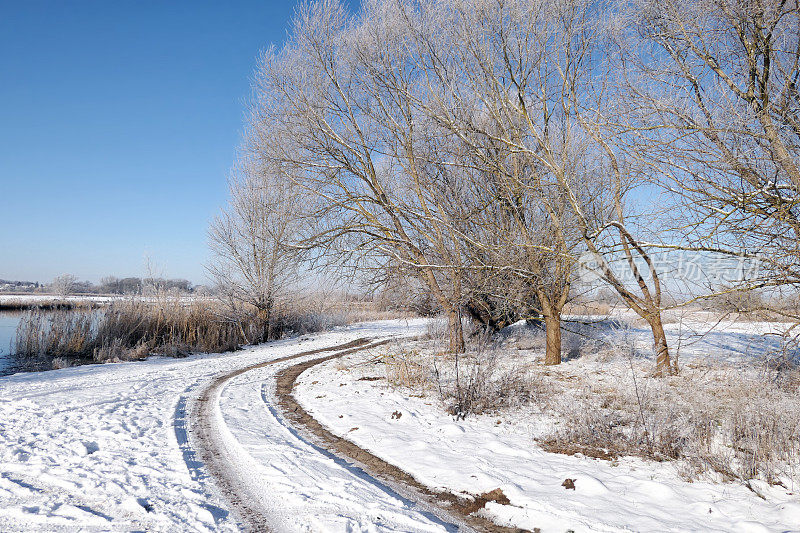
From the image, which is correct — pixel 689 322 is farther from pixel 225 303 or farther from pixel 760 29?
pixel 225 303

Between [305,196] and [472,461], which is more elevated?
[305,196]

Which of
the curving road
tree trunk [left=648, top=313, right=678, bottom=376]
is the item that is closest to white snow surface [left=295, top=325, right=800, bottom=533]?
the curving road

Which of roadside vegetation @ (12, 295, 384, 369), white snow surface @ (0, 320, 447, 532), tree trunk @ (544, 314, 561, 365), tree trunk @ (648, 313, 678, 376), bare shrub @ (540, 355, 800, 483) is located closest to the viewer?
white snow surface @ (0, 320, 447, 532)

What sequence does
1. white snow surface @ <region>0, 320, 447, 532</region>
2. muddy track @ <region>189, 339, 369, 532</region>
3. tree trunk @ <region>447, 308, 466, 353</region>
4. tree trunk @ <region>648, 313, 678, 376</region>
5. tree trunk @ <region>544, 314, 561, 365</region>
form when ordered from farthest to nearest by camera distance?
tree trunk @ <region>447, 308, 466, 353</region> < tree trunk @ <region>544, 314, 561, 365</region> < tree trunk @ <region>648, 313, 678, 376</region> < muddy track @ <region>189, 339, 369, 532</region> < white snow surface @ <region>0, 320, 447, 532</region>

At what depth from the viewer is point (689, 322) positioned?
21.8ft

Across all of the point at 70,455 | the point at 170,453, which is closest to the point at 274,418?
the point at 170,453

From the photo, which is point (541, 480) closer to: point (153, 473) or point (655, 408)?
point (655, 408)

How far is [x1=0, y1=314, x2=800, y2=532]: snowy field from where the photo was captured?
3566 millimetres

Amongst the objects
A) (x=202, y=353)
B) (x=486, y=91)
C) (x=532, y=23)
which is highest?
(x=532, y=23)

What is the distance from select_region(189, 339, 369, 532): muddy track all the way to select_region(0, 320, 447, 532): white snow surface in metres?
0.09

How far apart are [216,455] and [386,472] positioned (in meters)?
1.96

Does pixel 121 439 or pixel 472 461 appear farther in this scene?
pixel 121 439

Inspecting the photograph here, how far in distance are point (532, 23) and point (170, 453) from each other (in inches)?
377

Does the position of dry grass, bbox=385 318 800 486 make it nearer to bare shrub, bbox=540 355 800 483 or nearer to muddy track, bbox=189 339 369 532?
bare shrub, bbox=540 355 800 483
